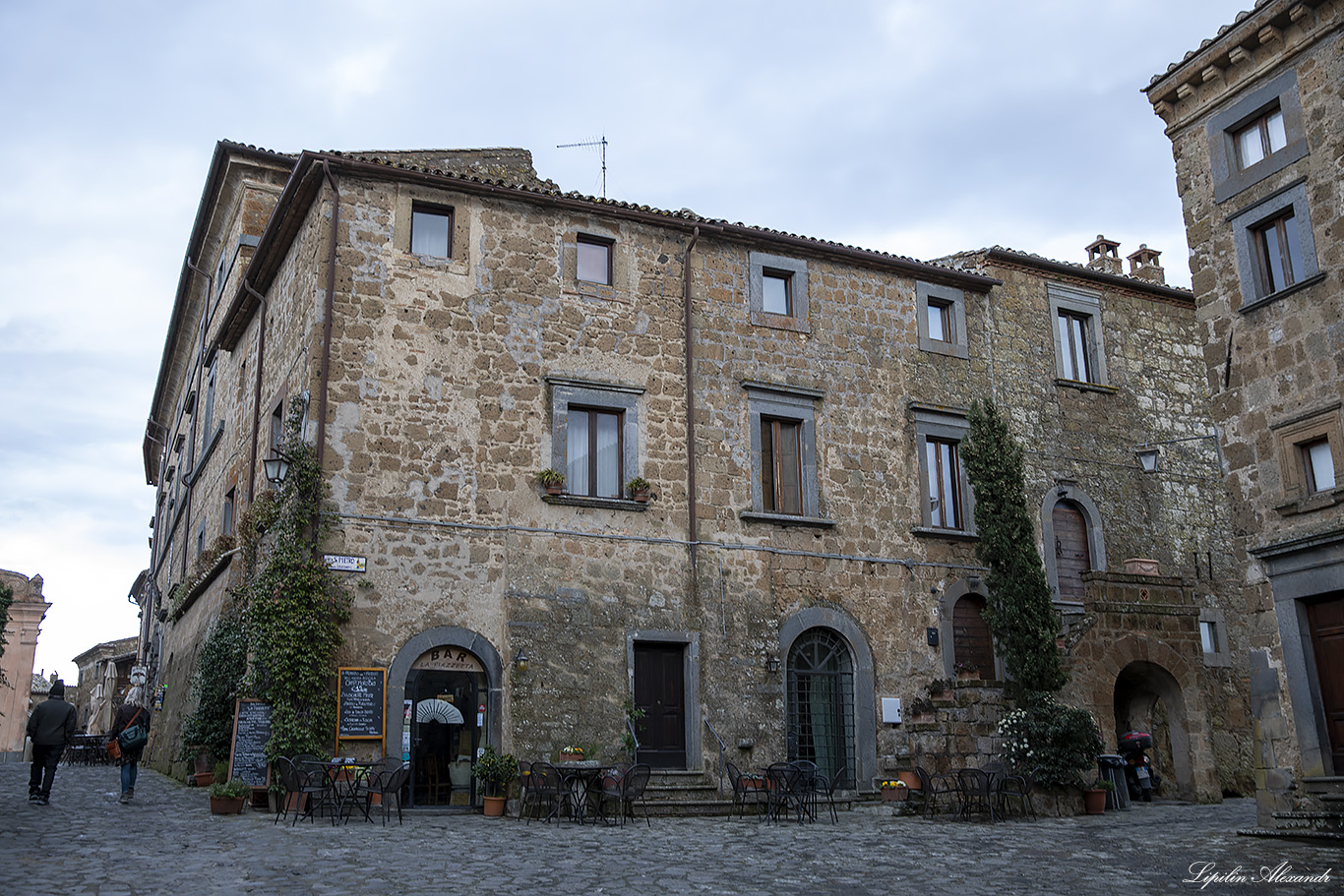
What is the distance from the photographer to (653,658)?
16516 millimetres

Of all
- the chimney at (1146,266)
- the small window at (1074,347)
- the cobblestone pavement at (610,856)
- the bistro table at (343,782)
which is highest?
the chimney at (1146,266)

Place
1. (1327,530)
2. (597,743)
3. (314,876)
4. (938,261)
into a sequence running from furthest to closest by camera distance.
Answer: (938,261), (597,743), (1327,530), (314,876)

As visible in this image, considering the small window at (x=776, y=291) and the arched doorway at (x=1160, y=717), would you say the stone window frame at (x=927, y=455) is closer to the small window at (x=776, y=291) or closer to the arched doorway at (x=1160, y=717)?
the small window at (x=776, y=291)

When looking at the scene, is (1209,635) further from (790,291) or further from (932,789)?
(790,291)

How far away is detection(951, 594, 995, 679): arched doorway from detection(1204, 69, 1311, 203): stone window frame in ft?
25.0

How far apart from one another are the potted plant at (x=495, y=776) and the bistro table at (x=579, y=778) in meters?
0.80

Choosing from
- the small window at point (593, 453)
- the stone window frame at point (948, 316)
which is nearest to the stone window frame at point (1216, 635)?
the stone window frame at point (948, 316)

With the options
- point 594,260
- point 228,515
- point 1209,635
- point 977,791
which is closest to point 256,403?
point 228,515

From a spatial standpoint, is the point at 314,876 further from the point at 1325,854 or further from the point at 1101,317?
the point at 1101,317

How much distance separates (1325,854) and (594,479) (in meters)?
10.1

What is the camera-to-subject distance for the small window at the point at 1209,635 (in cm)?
2067

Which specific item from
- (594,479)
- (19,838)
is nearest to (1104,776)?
(594,479)

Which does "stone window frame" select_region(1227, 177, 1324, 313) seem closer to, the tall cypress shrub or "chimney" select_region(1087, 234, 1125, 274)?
the tall cypress shrub

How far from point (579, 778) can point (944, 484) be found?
28.7 feet
